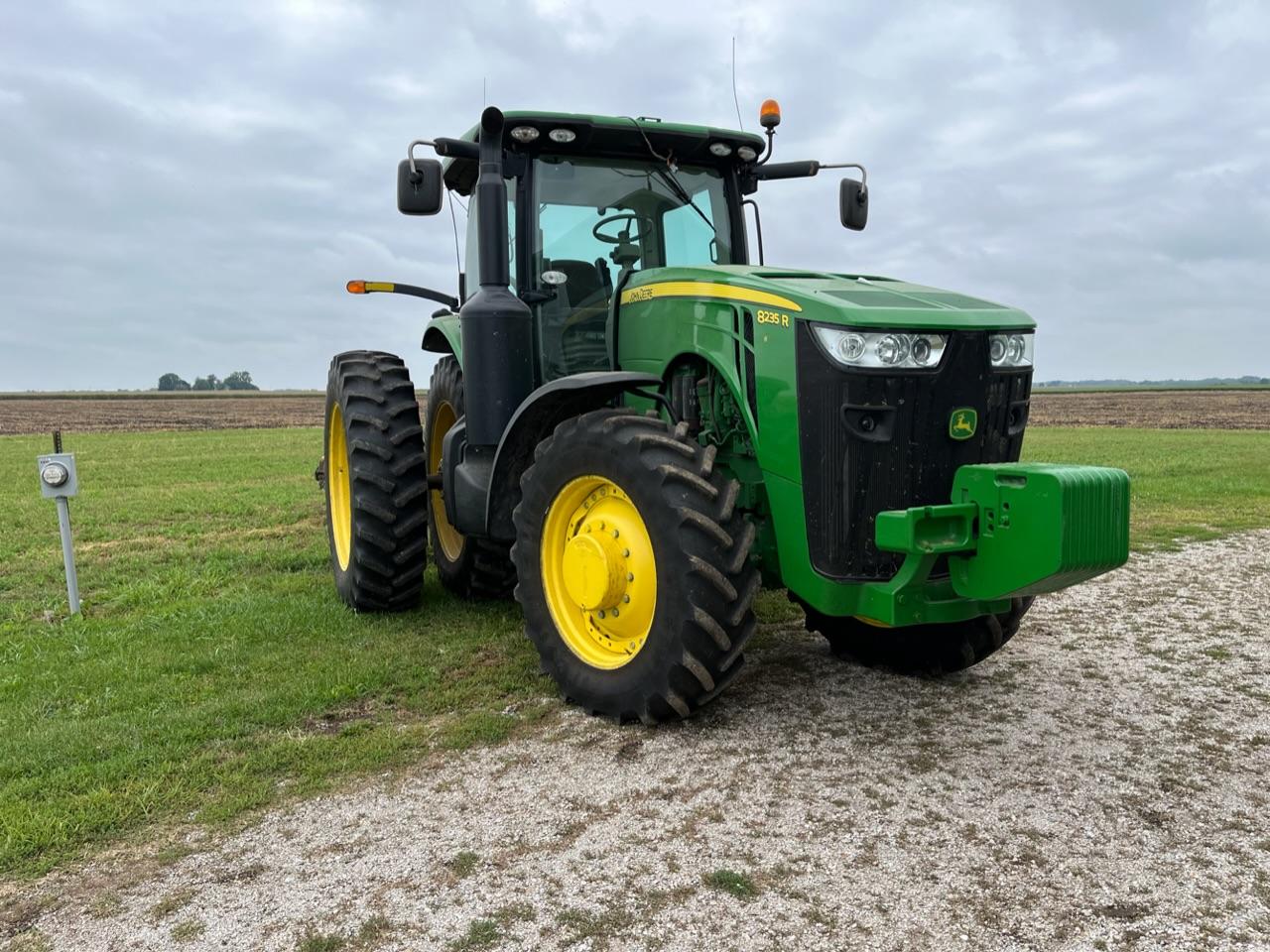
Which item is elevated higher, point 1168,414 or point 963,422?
point 963,422

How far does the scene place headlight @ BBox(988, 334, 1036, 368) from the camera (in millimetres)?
3801

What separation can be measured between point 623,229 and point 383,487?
194 cm

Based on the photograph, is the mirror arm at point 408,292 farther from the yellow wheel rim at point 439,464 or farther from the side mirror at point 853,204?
the side mirror at point 853,204

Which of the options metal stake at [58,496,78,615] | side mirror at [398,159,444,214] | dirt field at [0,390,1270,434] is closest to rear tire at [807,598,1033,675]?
side mirror at [398,159,444,214]

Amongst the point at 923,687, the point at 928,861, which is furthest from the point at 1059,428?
the point at 928,861

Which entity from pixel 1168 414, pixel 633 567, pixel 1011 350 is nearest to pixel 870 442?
pixel 1011 350

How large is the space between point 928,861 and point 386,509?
3545 mm

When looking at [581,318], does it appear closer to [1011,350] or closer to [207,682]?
[1011,350]

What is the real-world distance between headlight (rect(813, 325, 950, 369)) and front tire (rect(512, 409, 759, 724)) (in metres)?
0.61

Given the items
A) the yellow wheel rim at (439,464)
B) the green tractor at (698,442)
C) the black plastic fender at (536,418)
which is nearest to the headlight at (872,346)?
the green tractor at (698,442)

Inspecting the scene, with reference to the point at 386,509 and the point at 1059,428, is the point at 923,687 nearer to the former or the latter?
the point at 386,509

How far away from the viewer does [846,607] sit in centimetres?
371

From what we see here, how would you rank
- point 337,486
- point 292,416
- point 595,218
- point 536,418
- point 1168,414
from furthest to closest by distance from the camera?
point 292,416 < point 1168,414 < point 337,486 < point 595,218 < point 536,418

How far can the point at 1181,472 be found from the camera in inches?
552
